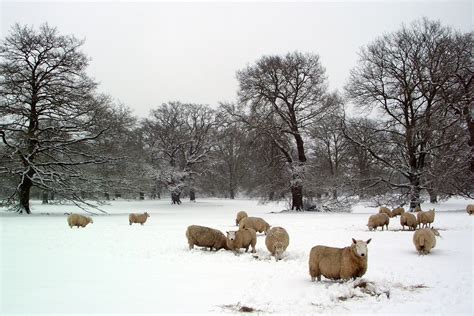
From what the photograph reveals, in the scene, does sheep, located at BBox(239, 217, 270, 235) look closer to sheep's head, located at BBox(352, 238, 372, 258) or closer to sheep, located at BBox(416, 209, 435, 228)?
sheep, located at BBox(416, 209, 435, 228)

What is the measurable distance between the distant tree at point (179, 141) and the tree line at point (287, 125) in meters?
12.8

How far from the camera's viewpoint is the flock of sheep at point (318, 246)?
7.86 m

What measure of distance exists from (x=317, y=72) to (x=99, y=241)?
74.8ft

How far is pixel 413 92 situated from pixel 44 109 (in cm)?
2510

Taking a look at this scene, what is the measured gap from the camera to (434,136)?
83.6ft

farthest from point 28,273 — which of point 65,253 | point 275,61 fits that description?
point 275,61

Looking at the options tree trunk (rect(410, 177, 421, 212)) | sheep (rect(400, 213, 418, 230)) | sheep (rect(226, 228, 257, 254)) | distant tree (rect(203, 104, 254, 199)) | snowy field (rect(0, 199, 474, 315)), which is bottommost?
snowy field (rect(0, 199, 474, 315))

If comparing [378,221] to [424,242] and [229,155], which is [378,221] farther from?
[229,155]

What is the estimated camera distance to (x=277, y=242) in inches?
427

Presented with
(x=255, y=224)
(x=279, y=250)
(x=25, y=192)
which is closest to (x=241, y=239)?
(x=279, y=250)

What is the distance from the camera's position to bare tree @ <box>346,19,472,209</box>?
2488 cm

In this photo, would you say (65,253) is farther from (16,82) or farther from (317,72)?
(317,72)

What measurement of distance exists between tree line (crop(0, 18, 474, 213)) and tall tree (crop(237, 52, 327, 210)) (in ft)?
0.28

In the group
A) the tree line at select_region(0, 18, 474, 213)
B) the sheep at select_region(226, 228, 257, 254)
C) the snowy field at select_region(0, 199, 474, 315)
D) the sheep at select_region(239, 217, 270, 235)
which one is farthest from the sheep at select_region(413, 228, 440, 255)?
the tree line at select_region(0, 18, 474, 213)
